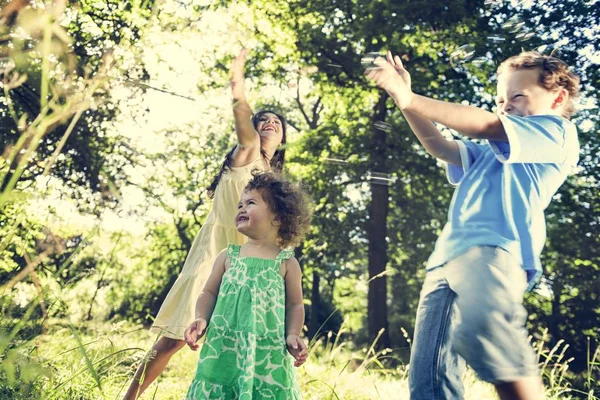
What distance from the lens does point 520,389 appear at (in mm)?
1819

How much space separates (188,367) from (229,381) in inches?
168

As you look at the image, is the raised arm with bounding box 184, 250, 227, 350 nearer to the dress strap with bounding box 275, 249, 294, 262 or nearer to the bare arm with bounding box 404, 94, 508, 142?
the dress strap with bounding box 275, 249, 294, 262

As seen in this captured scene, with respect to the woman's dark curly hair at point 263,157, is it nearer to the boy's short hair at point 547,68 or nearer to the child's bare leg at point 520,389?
the boy's short hair at point 547,68

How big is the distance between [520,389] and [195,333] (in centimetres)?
120

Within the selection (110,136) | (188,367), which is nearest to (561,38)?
(110,136)

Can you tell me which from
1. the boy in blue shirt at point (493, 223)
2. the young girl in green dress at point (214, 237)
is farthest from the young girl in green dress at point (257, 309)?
the boy in blue shirt at point (493, 223)

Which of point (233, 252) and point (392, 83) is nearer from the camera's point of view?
point (392, 83)

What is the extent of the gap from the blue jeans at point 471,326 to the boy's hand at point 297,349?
51cm

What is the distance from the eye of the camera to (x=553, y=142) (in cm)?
197

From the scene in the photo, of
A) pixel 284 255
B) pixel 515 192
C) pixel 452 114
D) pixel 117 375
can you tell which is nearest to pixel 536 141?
pixel 515 192

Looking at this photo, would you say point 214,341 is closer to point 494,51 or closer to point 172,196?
point 494,51

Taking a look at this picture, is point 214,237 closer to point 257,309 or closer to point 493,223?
point 257,309

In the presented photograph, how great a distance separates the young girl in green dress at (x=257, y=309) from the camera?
2.60 metres

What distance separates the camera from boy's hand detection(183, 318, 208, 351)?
2.49 meters
